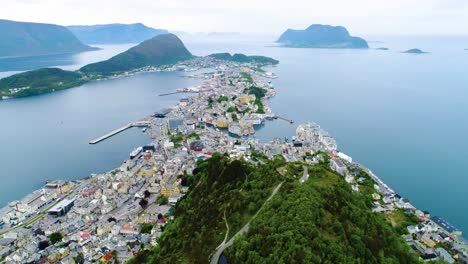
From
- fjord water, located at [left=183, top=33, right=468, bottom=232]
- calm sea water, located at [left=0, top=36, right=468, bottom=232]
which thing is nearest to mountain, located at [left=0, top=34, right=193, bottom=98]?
calm sea water, located at [left=0, top=36, right=468, bottom=232]

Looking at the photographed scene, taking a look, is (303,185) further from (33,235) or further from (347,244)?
(33,235)

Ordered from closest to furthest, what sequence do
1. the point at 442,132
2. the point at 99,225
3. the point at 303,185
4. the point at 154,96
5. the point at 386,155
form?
the point at 303,185, the point at 99,225, the point at 386,155, the point at 442,132, the point at 154,96

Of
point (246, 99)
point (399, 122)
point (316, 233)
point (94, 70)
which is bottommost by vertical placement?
point (399, 122)

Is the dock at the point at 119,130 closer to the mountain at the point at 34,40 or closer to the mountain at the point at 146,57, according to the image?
the mountain at the point at 146,57

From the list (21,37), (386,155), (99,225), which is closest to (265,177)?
(99,225)

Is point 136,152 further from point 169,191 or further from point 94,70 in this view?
point 94,70

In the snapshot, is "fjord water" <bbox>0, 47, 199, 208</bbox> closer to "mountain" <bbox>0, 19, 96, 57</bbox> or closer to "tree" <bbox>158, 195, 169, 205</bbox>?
"tree" <bbox>158, 195, 169, 205</bbox>

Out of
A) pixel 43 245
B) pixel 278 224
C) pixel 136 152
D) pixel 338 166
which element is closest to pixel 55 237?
pixel 43 245
